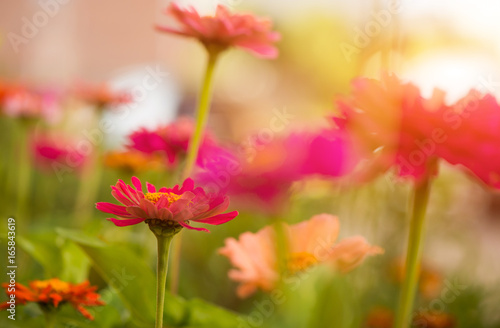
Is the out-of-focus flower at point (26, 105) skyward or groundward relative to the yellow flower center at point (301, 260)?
skyward

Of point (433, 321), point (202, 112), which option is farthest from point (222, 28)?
point (433, 321)

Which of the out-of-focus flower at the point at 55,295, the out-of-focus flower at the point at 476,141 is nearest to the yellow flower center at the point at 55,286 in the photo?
the out-of-focus flower at the point at 55,295

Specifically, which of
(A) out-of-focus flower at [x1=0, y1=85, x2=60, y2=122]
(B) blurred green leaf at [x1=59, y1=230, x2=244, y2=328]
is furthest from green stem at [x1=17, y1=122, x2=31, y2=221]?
(B) blurred green leaf at [x1=59, y1=230, x2=244, y2=328]

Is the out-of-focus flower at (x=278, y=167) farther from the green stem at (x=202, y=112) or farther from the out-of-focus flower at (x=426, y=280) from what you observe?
the out-of-focus flower at (x=426, y=280)

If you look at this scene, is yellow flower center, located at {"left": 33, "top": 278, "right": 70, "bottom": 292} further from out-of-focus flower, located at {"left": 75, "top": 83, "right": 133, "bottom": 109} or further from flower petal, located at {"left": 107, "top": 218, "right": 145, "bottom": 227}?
out-of-focus flower, located at {"left": 75, "top": 83, "right": 133, "bottom": 109}

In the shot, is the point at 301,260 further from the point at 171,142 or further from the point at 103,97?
the point at 103,97
